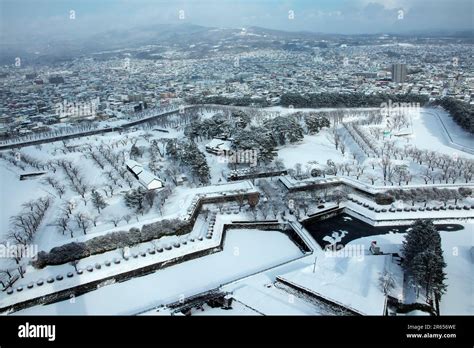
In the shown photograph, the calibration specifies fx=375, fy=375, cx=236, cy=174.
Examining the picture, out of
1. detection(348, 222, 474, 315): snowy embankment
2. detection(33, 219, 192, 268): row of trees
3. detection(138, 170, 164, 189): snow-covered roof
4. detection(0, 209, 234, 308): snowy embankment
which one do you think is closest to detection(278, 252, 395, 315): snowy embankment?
detection(348, 222, 474, 315): snowy embankment

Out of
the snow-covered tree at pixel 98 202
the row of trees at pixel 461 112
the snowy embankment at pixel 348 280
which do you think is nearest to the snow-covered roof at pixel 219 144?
the snow-covered tree at pixel 98 202

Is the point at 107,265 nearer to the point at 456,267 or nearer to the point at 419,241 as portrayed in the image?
the point at 419,241

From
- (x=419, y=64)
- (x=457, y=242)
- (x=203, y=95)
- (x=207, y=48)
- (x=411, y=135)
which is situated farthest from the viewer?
(x=207, y=48)

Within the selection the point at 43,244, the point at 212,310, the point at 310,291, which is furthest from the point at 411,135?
the point at 43,244

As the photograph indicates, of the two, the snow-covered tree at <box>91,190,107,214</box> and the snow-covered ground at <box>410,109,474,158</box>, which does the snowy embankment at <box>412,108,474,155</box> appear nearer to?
the snow-covered ground at <box>410,109,474,158</box>

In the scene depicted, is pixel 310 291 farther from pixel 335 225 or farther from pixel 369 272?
pixel 335 225

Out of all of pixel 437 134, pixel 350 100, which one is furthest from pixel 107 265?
pixel 350 100

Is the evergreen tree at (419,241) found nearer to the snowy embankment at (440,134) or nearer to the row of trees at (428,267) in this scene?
the row of trees at (428,267)
